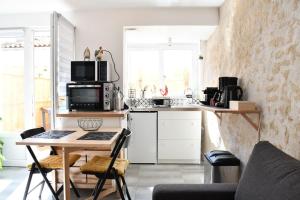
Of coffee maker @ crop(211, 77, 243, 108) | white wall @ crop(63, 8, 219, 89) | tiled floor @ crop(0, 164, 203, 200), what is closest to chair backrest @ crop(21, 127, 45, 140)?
tiled floor @ crop(0, 164, 203, 200)

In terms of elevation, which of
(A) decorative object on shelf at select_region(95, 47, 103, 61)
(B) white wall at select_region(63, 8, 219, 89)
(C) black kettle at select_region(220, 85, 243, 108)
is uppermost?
(B) white wall at select_region(63, 8, 219, 89)

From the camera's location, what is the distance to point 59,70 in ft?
10.4

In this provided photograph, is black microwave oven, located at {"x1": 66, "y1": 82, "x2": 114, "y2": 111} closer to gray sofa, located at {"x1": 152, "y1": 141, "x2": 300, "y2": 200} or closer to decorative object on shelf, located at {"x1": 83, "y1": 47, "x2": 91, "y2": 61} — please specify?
decorative object on shelf, located at {"x1": 83, "y1": 47, "x2": 91, "y2": 61}

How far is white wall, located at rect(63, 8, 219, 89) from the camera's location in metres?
3.63

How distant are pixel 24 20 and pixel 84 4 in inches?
42.9

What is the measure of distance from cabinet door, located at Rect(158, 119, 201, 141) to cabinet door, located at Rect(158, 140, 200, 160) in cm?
9

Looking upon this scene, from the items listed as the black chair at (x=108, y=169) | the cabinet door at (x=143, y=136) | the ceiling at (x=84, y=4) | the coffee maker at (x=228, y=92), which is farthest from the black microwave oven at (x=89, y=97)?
the coffee maker at (x=228, y=92)

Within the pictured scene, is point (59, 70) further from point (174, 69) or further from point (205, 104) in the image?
point (174, 69)

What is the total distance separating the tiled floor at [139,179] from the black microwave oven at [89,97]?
40.9 inches

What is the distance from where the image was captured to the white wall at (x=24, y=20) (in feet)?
12.5

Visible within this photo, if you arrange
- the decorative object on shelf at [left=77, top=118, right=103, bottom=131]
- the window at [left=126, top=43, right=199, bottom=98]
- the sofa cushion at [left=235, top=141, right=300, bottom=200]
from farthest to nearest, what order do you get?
the window at [left=126, top=43, right=199, bottom=98], the decorative object on shelf at [left=77, top=118, right=103, bottom=131], the sofa cushion at [left=235, top=141, right=300, bottom=200]

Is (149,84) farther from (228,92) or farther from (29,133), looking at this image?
(29,133)

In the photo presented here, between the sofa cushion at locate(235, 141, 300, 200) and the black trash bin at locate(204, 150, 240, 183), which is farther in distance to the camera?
the black trash bin at locate(204, 150, 240, 183)

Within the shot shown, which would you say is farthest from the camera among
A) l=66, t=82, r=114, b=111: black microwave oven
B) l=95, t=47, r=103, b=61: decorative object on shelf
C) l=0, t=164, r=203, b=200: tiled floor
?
l=95, t=47, r=103, b=61: decorative object on shelf
